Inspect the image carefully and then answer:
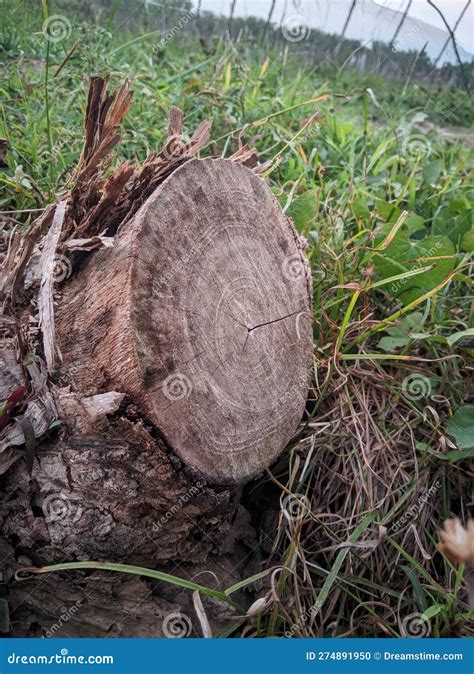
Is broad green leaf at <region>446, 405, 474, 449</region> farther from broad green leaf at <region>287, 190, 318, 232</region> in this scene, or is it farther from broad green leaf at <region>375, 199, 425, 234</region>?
broad green leaf at <region>287, 190, 318, 232</region>

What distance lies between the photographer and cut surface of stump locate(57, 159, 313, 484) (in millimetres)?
1299

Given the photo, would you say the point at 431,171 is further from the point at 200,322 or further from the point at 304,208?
the point at 200,322

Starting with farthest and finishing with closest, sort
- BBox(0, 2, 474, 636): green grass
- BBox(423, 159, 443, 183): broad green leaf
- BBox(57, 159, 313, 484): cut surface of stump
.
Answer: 1. BBox(423, 159, 443, 183): broad green leaf
2. BBox(0, 2, 474, 636): green grass
3. BBox(57, 159, 313, 484): cut surface of stump

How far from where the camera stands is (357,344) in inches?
81.0

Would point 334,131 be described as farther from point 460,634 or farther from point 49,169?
point 460,634

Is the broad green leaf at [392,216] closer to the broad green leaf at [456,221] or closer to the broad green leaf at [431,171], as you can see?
the broad green leaf at [456,221]

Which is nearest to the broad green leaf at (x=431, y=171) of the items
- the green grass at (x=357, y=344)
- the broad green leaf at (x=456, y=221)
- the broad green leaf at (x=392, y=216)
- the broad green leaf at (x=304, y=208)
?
the green grass at (x=357, y=344)

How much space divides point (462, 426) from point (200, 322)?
2.91ft

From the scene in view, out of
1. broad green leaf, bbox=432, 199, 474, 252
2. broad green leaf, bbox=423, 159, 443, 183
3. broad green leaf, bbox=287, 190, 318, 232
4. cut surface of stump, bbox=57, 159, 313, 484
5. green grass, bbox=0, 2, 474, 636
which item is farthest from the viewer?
broad green leaf, bbox=423, 159, 443, 183

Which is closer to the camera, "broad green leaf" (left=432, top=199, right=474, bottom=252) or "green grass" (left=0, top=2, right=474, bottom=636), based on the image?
"green grass" (left=0, top=2, right=474, bottom=636)

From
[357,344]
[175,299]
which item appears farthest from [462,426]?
[175,299]

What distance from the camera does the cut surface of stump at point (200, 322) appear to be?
1299 mm

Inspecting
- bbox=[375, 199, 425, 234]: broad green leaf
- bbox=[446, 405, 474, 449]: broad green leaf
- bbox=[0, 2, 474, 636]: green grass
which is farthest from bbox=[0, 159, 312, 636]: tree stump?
bbox=[375, 199, 425, 234]: broad green leaf

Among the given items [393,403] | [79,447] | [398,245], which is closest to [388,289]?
[398,245]
